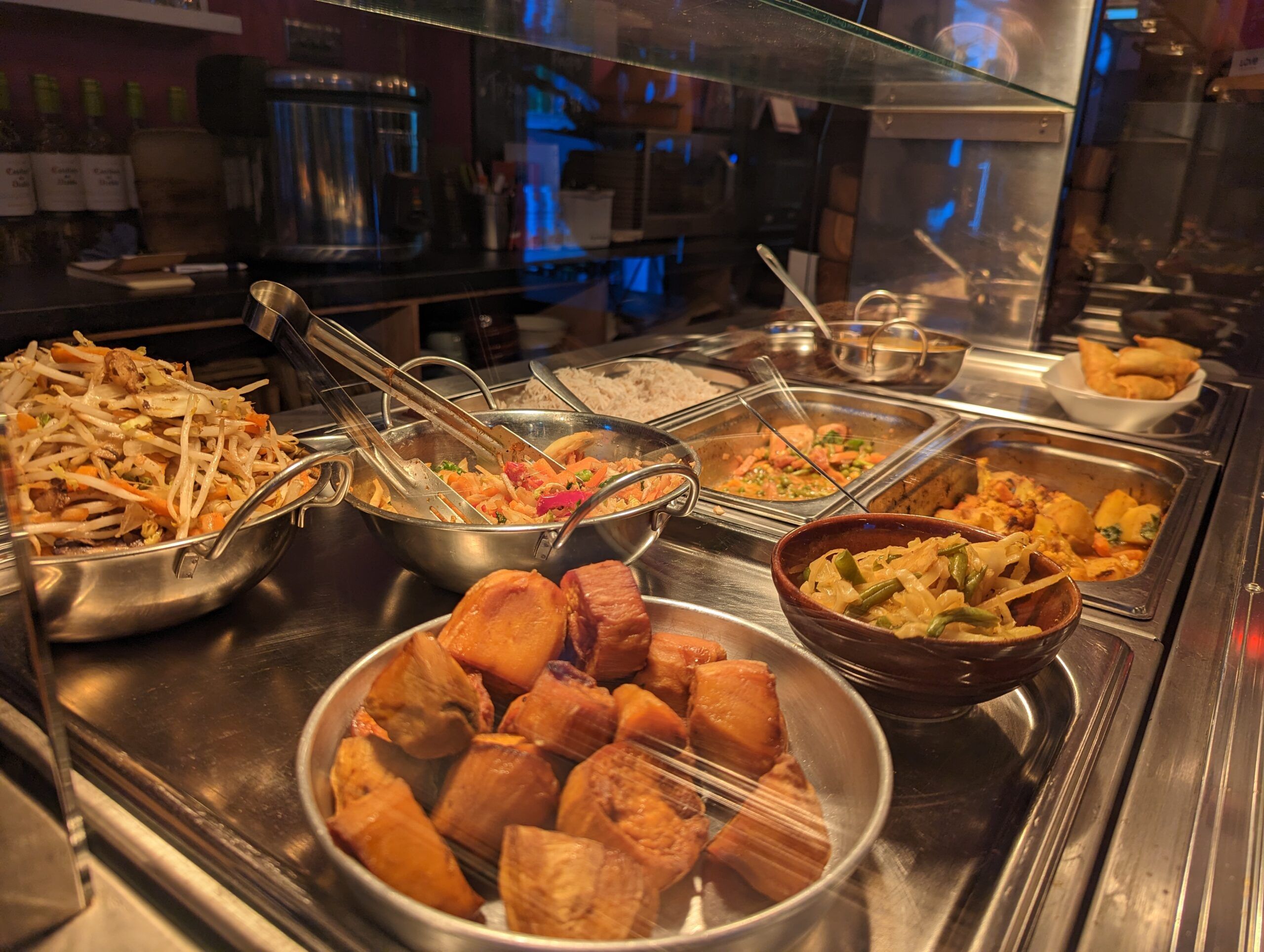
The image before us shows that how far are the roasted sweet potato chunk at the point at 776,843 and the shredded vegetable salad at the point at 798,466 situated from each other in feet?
3.72

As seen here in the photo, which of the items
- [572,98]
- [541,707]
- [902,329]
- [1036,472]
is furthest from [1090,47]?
[541,707]

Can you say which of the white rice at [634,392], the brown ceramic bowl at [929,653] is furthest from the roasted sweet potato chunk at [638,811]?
the white rice at [634,392]

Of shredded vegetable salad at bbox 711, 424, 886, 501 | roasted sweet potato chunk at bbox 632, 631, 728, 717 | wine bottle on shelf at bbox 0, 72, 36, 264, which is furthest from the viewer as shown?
wine bottle on shelf at bbox 0, 72, 36, 264

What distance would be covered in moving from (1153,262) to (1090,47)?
29.2 inches

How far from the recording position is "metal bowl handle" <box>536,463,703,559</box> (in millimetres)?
862

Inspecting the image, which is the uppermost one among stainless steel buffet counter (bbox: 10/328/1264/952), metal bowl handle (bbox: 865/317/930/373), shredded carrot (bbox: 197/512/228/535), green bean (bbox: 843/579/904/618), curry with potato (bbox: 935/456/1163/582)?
metal bowl handle (bbox: 865/317/930/373)

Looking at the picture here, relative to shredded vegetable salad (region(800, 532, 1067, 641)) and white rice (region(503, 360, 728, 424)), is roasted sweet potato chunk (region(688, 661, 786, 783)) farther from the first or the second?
white rice (region(503, 360, 728, 424))

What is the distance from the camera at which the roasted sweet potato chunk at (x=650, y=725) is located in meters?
0.67

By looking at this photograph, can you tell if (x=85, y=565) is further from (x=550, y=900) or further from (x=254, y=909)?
(x=550, y=900)

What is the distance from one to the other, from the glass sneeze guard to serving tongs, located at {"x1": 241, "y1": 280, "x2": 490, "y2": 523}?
491 mm

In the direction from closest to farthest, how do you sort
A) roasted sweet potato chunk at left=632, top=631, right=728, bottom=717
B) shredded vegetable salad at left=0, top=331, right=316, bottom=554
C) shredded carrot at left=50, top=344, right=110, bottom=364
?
1. roasted sweet potato chunk at left=632, top=631, right=728, bottom=717
2. shredded vegetable salad at left=0, top=331, right=316, bottom=554
3. shredded carrot at left=50, top=344, right=110, bottom=364

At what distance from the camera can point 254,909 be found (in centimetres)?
65

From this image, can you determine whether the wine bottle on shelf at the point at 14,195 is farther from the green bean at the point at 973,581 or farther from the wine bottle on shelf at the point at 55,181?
the green bean at the point at 973,581

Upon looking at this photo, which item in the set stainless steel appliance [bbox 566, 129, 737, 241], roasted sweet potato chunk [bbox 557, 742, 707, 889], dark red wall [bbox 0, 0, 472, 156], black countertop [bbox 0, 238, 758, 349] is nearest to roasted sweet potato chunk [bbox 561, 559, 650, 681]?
roasted sweet potato chunk [bbox 557, 742, 707, 889]
